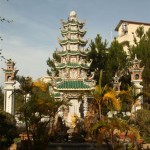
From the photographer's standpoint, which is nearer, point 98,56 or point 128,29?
point 98,56

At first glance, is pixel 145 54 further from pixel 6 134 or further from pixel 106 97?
pixel 6 134

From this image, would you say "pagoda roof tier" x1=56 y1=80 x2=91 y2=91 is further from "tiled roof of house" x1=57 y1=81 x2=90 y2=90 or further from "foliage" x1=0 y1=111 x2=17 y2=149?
"foliage" x1=0 y1=111 x2=17 y2=149

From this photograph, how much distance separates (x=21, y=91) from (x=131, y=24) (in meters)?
32.3

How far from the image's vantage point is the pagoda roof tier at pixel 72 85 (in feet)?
84.0

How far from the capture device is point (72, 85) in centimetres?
2608

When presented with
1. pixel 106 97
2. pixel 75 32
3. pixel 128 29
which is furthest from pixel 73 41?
pixel 128 29

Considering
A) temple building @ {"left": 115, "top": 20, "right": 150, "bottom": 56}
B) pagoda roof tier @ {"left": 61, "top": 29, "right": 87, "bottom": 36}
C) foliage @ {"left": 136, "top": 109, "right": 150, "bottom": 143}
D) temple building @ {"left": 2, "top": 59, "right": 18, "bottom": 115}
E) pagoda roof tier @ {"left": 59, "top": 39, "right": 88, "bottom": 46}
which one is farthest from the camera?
temple building @ {"left": 115, "top": 20, "right": 150, "bottom": 56}

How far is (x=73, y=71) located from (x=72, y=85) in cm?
255

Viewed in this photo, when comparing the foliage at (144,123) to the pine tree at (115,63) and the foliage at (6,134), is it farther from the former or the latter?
the pine tree at (115,63)

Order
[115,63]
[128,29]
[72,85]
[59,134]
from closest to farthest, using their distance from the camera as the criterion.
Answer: [59,134] < [72,85] < [115,63] < [128,29]

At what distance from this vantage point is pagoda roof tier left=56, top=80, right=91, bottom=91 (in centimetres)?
2559

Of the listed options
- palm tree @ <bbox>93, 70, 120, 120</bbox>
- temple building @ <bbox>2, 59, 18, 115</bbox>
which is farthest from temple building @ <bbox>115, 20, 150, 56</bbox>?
palm tree @ <bbox>93, 70, 120, 120</bbox>

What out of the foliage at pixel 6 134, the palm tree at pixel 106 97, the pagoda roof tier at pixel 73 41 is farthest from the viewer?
the pagoda roof tier at pixel 73 41

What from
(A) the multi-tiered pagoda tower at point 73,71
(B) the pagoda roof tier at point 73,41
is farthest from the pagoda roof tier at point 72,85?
(B) the pagoda roof tier at point 73,41
